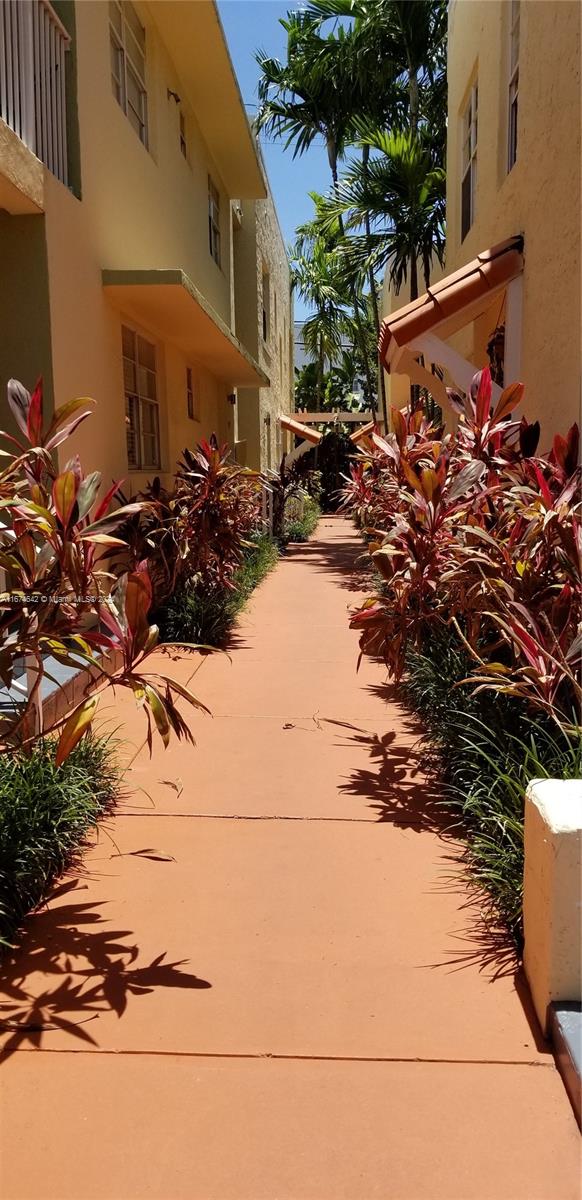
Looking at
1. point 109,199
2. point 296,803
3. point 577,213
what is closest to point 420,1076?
point 296,803

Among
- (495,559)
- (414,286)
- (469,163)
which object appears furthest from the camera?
(414,286)

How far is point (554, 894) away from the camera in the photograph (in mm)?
2355

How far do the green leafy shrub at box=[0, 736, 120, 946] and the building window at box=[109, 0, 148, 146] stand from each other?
673 cm

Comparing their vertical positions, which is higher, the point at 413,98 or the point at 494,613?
the point at 413,98

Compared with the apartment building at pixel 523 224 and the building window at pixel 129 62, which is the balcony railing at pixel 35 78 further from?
the apartment building at pixel 523 224

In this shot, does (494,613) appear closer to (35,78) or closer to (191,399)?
(35,78)

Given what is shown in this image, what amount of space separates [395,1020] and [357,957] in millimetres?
336

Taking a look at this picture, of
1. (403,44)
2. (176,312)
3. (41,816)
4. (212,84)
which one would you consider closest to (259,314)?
(403,44)

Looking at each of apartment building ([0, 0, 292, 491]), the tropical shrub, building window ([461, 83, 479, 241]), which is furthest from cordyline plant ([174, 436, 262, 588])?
building window ([461, 83, 479, 241])

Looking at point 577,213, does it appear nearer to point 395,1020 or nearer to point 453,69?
point 395,1020

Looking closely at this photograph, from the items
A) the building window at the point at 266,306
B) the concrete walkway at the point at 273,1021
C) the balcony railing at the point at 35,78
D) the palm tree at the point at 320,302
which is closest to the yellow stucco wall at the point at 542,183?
the concrete walkway at the point at 273,1021

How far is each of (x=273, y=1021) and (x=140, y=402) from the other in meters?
7.60

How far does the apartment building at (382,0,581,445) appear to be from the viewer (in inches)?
221

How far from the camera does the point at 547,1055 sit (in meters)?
2.38
